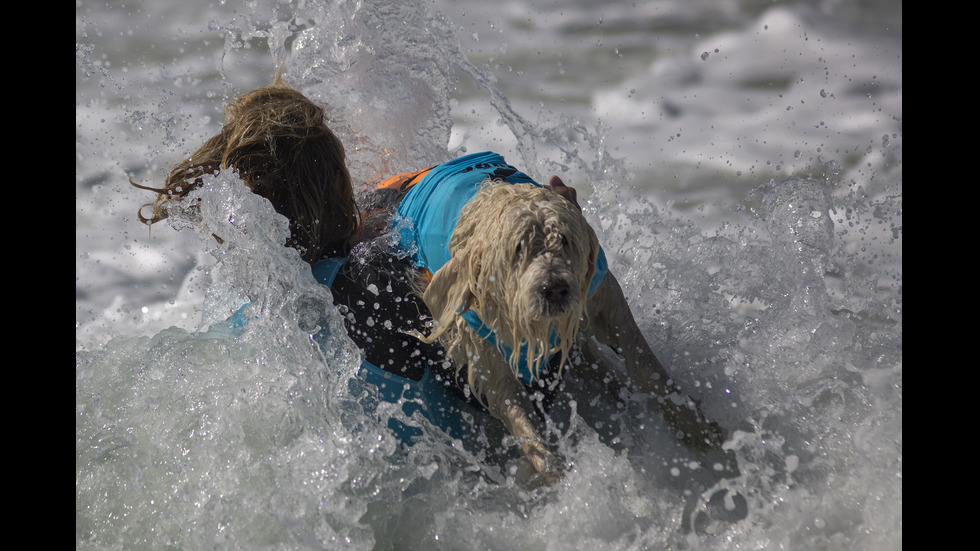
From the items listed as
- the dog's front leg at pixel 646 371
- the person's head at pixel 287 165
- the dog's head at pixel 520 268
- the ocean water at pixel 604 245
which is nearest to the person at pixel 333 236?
the person's head at pixel 287 165

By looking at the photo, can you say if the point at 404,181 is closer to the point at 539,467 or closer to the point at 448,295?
the point at 448,295

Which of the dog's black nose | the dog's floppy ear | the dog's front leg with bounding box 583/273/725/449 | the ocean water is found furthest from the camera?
the dog's front leg with bounding box 583/273/725/449

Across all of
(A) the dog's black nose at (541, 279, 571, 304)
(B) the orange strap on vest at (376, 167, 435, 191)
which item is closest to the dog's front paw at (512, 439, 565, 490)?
(A) the dog's black nose at (541, 279, 571, 304)

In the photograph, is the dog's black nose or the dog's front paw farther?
the dog's front paw

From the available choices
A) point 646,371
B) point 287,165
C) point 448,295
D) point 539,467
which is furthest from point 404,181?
point 539,467

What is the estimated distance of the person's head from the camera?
3.03 m

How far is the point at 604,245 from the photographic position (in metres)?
4.41

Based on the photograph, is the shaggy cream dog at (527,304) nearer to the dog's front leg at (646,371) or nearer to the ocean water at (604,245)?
the dog's front leg at (646,371)

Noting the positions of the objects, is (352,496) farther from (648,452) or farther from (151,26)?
(151,26)

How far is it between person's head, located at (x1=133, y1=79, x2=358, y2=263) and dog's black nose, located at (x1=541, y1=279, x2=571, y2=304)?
1.28 m

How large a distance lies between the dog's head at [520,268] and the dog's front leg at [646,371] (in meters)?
0.40

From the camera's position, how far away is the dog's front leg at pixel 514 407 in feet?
8.87

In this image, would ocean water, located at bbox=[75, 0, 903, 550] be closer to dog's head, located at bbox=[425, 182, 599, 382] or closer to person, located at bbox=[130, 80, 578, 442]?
person, located at bbox=[130, 80, 578, 442]

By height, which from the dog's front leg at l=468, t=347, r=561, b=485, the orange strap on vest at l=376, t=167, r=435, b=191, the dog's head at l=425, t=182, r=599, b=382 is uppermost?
the dog's head at l=425, t=182, r=599, b=382
